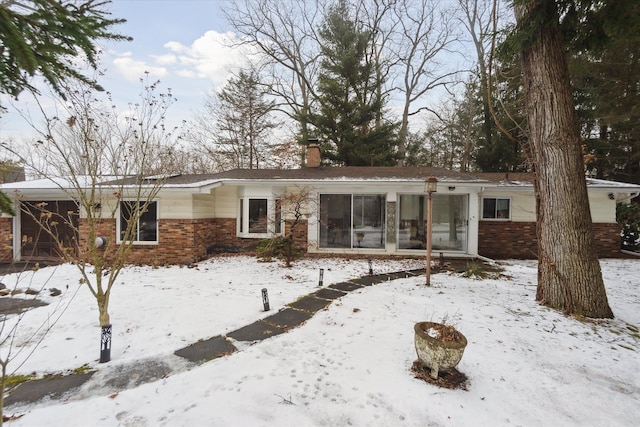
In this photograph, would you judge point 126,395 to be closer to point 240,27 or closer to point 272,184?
point 272,184

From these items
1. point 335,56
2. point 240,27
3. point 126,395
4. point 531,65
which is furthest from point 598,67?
point 240,27

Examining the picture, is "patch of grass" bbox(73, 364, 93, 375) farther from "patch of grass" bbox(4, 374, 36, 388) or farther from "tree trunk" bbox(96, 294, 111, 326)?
"tree trunk" bbox(96, 294, 111, 326)

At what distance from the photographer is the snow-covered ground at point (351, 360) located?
251 cm

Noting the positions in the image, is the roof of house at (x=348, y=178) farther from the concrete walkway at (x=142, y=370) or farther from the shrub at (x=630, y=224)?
the concrete walkway at (x=142, y=370)

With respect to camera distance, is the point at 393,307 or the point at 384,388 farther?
the point at 393,307

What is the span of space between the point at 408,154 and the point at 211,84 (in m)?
14.6

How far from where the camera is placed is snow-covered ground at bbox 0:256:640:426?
8.25 ft

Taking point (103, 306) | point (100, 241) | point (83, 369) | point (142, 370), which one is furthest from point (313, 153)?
point (83, 369)

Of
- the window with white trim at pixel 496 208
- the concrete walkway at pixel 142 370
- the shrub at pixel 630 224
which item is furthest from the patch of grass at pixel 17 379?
the shrub at pixel 630 224

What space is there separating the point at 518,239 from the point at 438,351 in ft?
32.6

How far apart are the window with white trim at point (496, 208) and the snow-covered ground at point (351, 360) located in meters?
4.59

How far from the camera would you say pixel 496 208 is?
10.7 meters

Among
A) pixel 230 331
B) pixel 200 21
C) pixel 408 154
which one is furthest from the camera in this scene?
pixel 408 154

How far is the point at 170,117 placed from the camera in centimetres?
590
